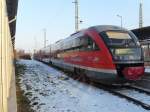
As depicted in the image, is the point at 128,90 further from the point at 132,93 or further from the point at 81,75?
the point at 81,75

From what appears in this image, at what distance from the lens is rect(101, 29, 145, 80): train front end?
44.6ft

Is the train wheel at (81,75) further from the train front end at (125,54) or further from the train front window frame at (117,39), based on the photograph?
the train front end at (125,54)

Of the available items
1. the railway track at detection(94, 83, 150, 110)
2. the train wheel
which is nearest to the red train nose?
the railway track at detection(94, 83, 150, 110)

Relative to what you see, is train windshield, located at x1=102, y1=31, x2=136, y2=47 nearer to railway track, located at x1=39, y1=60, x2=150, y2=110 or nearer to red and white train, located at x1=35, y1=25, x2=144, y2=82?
red and white train, located at x1=35, y1=25, x2=144, y2=82

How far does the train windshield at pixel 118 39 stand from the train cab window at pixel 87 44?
667mm

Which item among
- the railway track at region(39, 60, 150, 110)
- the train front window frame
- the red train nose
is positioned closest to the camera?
the railway track at region(39, 60, 150, 110)

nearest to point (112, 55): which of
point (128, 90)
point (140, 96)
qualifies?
point (128, 90)

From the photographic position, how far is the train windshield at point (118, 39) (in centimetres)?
1409

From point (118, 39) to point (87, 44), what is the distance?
1.97 m

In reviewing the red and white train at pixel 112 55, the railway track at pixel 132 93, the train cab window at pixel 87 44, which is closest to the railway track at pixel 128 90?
the railway track at pixel 132 93

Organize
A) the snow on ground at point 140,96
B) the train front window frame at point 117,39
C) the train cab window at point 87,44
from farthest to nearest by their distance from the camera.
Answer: the train cab window at point 87,44, the train front window frame at point 117,39, the snow on ground at point 140,96

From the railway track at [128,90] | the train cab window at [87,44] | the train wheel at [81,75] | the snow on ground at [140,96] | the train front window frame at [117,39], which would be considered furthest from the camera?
the train wheel at [81,75]

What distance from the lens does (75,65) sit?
1905cm

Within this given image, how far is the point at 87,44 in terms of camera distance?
15820 millimetres
